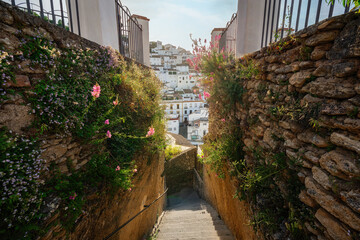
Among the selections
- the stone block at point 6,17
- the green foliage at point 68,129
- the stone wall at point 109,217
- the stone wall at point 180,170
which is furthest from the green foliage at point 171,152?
the stone block at point 6,17

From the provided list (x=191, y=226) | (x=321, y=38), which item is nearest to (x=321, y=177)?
(x=321, y=38)

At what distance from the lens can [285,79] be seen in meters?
2.06

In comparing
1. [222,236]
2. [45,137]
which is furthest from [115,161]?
[222,236]

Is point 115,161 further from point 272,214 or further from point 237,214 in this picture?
point 237,214

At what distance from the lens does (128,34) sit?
19.5 feet

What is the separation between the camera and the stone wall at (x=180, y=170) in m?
10.5

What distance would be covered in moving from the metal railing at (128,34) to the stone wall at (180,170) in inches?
254

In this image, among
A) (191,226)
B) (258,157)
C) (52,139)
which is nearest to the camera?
(52,139)

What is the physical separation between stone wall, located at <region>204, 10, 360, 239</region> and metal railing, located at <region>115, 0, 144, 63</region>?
4.64 metres

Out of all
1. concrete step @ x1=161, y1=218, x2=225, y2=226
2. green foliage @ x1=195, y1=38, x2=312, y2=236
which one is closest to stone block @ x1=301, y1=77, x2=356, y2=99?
green foliage @ x1=195, y1=38, x2=312, y2=236

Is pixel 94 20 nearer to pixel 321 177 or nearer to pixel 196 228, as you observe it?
pixel 321 177

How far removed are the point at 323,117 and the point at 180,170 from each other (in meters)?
10.2

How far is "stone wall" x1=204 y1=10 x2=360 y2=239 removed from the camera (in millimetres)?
1298

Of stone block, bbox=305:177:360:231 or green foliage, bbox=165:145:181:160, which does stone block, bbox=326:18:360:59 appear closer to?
stone block, bbox=305:177:360:231
